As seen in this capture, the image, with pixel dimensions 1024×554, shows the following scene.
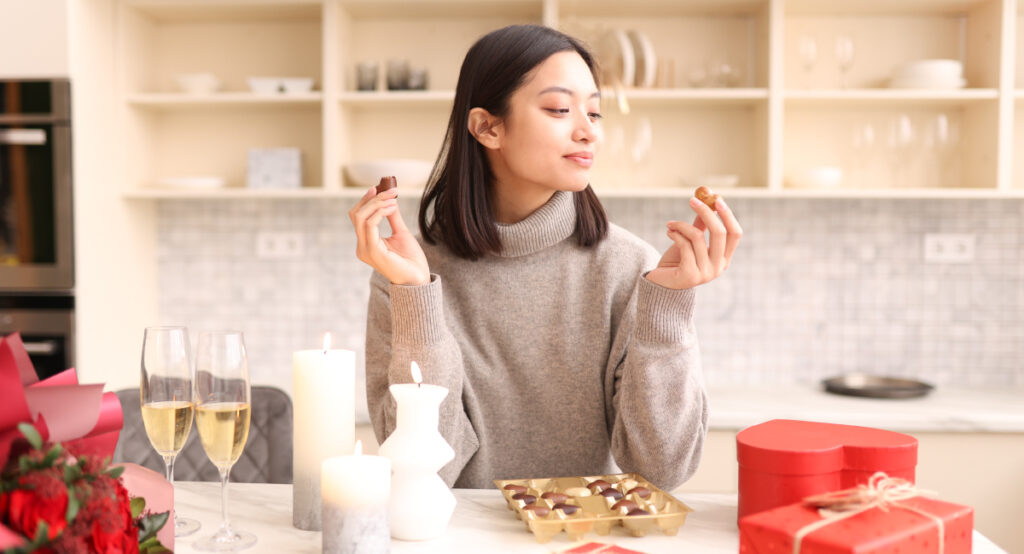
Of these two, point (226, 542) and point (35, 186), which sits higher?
point (35, 186)

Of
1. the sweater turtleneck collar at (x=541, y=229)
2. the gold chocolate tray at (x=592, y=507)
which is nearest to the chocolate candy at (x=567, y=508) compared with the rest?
the gold chocolate tray at (x=592, y=507)

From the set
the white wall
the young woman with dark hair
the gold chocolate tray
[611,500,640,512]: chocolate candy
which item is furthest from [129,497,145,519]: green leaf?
the white wall

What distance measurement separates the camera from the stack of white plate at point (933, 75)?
257cm

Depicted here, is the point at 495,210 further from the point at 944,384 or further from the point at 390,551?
the point at 944,384

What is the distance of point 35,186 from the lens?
8.02ft

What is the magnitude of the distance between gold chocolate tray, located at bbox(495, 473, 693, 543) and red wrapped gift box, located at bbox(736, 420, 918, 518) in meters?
0.08

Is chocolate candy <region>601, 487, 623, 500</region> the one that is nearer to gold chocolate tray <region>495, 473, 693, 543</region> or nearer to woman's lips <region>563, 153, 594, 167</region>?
gold chocolate tray <region>495, 473, 693, 543</region>

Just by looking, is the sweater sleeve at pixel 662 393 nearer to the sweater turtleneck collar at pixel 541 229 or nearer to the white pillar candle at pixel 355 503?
the sweater turtleneck collar at pixel 541 229

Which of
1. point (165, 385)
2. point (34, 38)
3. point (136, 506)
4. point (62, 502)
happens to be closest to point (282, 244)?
point (34, 38)

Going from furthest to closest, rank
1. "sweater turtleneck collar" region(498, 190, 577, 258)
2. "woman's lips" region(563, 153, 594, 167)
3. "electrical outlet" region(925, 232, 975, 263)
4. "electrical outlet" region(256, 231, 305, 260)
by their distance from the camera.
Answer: "electrical outlet" region(256, 231, 305, 260) → "electrical outlet" region(925, 232, 975, 263) → "sweater turtleneck collar" region(498, 190, 577, 258) → "woman's lips" region(563, 153, 594, 167)

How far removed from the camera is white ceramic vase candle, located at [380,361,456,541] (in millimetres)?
886

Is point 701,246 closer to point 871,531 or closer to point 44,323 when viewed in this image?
point 871,531

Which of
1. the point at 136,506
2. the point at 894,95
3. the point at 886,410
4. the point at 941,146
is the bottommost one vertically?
the point at 886,410

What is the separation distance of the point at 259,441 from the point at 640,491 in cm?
104
